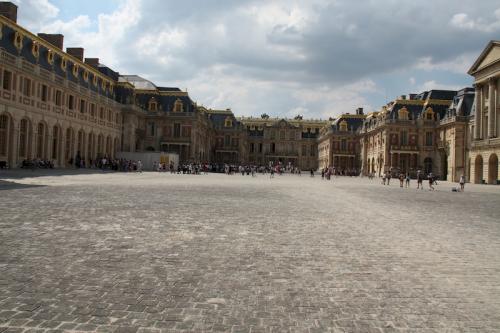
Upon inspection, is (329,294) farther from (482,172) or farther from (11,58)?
(482,172)

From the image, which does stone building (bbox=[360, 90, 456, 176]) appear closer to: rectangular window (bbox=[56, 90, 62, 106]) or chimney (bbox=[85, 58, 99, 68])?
chimney (bbox=[85, 58, 99, 68])

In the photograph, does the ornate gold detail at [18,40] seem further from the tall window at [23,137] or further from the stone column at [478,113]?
the stone column at [478,113]

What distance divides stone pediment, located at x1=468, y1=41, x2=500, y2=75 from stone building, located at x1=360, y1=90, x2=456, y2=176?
18419mm

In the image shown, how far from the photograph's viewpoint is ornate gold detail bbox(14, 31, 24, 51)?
35.2 meters

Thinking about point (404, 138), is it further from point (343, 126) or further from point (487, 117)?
point (343, 126)

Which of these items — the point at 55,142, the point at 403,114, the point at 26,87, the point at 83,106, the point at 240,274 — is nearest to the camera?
the point at 240,274

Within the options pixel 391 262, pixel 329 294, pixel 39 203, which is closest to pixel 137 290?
pixel 329 294

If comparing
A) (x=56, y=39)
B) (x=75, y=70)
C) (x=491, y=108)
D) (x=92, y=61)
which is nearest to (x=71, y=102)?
(x=75, y=70)

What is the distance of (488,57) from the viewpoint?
44906 mm

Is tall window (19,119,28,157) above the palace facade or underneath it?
underneath

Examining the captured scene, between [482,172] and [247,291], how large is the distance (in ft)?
162

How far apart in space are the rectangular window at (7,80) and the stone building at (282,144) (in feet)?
259

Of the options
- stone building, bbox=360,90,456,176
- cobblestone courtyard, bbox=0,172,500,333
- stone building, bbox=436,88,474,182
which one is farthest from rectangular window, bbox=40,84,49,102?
stone building, bbox=360,90,456,176

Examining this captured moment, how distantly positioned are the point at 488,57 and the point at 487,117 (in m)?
6.50
